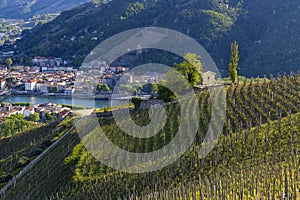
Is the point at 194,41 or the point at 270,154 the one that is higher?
the point at 194,41

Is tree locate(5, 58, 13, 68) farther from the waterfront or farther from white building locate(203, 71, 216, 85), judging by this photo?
white building locate(203, 71, 216, 85)

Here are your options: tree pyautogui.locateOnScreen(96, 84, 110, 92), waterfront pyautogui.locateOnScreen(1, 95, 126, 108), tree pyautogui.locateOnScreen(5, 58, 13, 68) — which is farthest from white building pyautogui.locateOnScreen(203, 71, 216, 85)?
tree pyautogui.locateOnScreen(5, 58, 13, 68)

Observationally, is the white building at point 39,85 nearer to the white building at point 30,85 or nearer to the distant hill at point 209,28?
the white building at point 30,85

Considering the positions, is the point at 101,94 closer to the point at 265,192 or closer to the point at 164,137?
the point at 164,137

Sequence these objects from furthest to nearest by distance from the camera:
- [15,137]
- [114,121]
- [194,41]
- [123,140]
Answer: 1. [194,41]
2. [15,137]
3. [114,121]
4. [123,140]

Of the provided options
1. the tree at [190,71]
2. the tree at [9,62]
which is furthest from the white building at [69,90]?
the tree at [190,71]

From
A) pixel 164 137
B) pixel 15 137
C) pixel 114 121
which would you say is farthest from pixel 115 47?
pixel 164 137

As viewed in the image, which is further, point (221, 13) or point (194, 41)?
point (221, 13)
